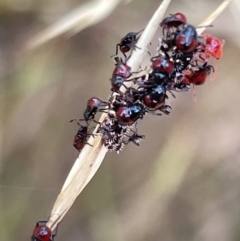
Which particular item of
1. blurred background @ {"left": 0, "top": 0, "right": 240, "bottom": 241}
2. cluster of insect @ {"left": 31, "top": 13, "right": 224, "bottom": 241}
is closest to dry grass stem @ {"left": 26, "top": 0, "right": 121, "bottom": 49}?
blurred background @ {"left": 0, "top": 0, "right": 240, "bottom": 241}

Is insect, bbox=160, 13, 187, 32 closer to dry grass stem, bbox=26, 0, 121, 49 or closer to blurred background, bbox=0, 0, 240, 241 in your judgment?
dry grass stem, bbox=26, 0, 121, 49

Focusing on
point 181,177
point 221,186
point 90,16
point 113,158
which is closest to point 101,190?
point 113,158

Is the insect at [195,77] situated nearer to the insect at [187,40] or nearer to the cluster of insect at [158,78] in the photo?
the cluster of insect at [158,78]

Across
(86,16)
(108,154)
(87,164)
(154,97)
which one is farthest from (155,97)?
(108,154)

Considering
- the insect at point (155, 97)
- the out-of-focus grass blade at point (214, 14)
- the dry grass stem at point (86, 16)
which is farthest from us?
the dry grass stem at point (86, 16)

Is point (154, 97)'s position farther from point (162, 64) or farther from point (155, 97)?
point (162, 64)

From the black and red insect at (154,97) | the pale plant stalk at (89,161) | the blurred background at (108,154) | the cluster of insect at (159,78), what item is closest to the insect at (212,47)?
the cluster of insect at (159,78)

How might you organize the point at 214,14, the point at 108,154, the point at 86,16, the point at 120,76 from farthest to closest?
the point at 108,154
the point at 86,16
the point at 120,76
the point at 214,14
